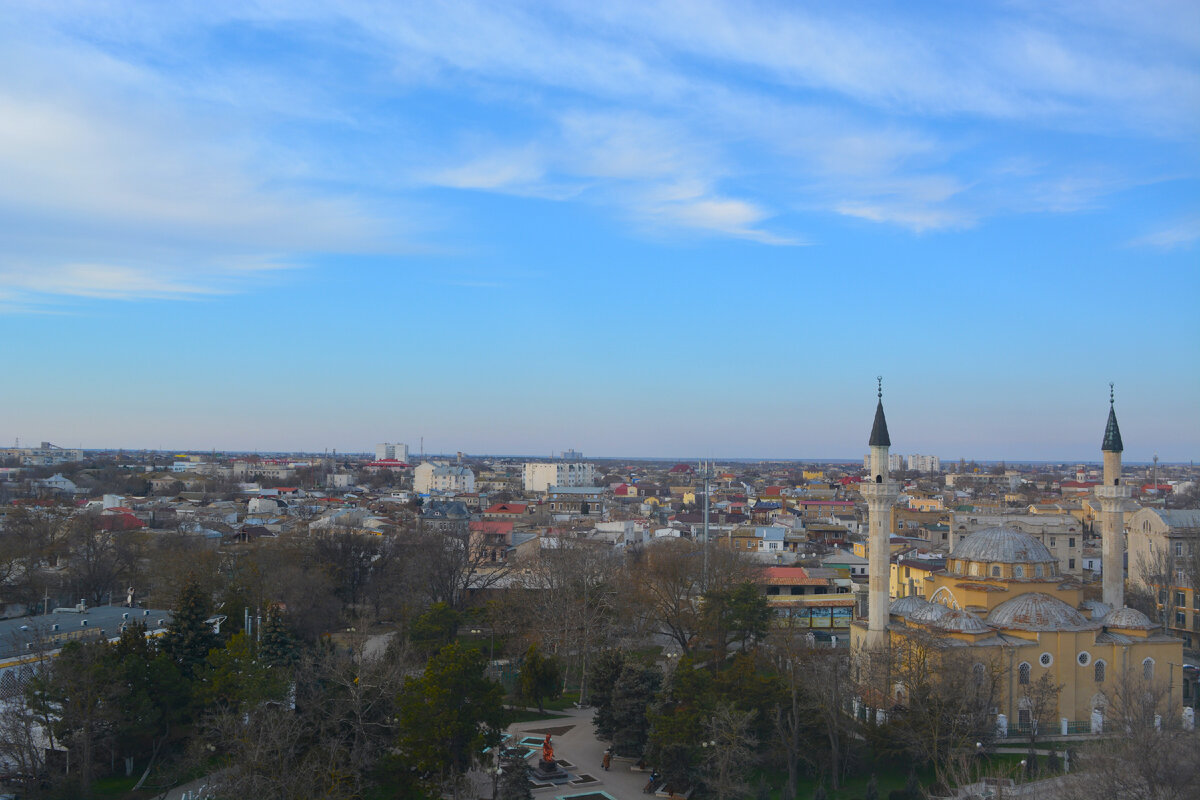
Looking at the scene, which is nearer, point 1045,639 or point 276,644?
point 276,644

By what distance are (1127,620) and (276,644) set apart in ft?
76.7

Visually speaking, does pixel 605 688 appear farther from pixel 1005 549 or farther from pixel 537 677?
pixel 1005 549

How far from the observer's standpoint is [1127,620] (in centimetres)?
2652

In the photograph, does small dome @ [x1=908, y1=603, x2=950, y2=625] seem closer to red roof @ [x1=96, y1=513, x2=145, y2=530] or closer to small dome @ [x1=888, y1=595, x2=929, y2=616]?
small dome @ [x1=888, y1=595, x2=929, y2=616]

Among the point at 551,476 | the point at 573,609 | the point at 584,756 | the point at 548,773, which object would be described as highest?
the point at 551,476

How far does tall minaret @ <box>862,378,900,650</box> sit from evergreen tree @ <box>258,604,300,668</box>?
15.8m

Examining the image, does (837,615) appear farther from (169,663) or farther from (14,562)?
(14,562)

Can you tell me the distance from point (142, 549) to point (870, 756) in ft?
117

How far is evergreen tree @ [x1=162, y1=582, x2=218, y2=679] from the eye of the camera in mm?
24266

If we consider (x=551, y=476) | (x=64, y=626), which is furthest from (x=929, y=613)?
(x=551, y=476)

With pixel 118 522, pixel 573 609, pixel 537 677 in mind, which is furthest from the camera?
pixel 118 522

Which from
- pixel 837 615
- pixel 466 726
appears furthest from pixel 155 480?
pixel 466 726

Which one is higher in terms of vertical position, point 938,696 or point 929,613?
point 929,613

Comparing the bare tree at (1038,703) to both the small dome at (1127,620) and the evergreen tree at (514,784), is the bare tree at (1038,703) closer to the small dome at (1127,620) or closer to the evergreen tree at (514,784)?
the small dome at (1127,620)
